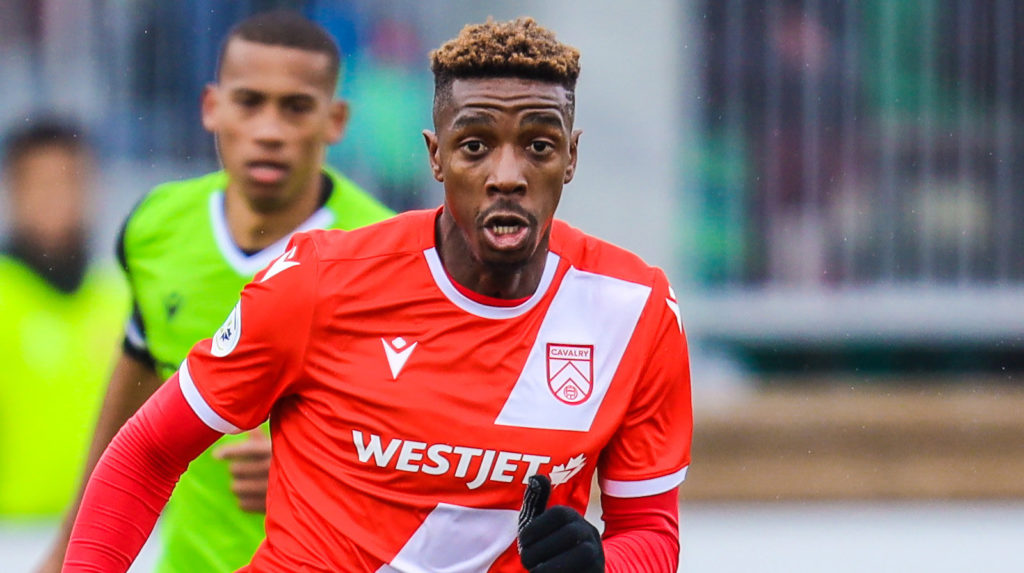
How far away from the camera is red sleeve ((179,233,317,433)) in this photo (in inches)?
112

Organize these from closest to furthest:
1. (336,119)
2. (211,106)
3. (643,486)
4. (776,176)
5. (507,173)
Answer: (507,173), (643,486), (336,119), (211,106), (776,176)

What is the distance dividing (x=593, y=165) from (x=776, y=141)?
0.95m

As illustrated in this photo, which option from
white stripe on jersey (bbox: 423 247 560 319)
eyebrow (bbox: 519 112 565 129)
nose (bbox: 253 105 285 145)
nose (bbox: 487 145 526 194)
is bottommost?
white stripe on jersey (bbox: 423 247 560 319)

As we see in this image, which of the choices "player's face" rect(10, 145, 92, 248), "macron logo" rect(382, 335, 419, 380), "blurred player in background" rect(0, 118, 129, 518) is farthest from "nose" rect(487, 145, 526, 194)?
"player's face" rect(10, 145, 92, 248)

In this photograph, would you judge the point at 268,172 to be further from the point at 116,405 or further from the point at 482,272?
the point at 482,272

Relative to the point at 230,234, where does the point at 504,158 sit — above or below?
above

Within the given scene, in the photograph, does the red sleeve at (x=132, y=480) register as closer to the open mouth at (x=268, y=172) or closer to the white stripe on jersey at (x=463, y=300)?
the white stripe on jersey at (x=463, y=300)

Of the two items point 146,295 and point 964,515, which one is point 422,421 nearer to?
point 146,295

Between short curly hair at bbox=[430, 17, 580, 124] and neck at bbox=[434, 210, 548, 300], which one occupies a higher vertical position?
short curly hair at bbox=[430, 17, 580, 124]

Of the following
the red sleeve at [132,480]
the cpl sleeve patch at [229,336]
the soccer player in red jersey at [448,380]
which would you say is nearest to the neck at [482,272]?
the soccer player in red jersey at [448,380]

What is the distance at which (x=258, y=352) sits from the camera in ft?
9.30

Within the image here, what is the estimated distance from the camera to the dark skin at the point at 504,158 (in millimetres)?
2809

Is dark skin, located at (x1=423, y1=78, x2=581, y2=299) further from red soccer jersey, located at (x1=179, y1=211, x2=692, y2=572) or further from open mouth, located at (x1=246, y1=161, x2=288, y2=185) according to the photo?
open mouth, located at (x1=246, y1=161, x2=288, y2=185)

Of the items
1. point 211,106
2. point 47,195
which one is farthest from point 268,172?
point 47,195
